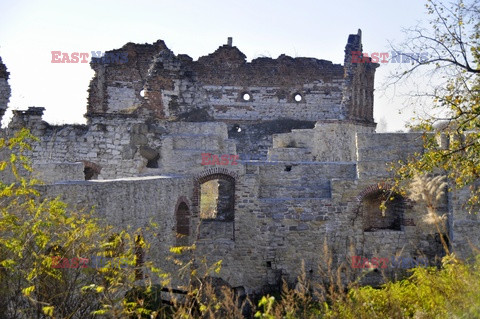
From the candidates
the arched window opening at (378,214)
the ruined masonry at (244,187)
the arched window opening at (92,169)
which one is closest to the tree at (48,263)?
the ruined masonry at (244,187)

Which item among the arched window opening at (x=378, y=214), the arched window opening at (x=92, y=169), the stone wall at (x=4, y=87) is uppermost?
the stone wall at (x=4, y=87)

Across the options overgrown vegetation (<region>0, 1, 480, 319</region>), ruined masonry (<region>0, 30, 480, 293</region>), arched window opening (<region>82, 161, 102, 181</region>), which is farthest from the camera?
arched window opening (<region>82, 161, 102, 181</region>)

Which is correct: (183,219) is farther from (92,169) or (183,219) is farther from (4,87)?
(4,87)

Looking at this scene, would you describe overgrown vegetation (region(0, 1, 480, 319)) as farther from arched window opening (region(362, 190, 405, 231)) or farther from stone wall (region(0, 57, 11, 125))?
stone wall (region(0, 57, 11, 125))

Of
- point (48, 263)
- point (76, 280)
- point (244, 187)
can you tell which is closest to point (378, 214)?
point (244, 187)

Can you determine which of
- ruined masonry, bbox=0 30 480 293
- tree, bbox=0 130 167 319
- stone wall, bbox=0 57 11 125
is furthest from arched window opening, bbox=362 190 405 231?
stone wall, bbox=0 57 11 125

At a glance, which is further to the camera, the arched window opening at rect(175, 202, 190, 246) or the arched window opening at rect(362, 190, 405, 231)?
the arched window opening at rect(362, 190, 405, 231)

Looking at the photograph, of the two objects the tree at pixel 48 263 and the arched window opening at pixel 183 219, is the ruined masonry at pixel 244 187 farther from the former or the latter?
the tree at pixel 48 263

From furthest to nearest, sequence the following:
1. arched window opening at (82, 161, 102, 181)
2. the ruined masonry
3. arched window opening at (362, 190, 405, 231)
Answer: arched window opening at (82, 161, 102, 181) < arched window opening at (362, 190, 405, 231) < the ruined masonry

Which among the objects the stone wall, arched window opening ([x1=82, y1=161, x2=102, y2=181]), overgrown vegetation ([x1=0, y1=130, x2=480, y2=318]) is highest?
the stone wall

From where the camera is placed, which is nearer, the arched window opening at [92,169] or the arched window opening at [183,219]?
the arched window opening at [183,219]

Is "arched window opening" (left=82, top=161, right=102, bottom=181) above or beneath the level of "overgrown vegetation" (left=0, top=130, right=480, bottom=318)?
above

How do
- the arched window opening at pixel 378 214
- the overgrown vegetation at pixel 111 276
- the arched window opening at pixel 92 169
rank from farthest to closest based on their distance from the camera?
the arched window opening at pixel 92 169, the arched window opening at pixel 378 214, the overgrown vegetation at pixel 111 276

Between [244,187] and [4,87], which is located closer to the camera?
[244,187]
